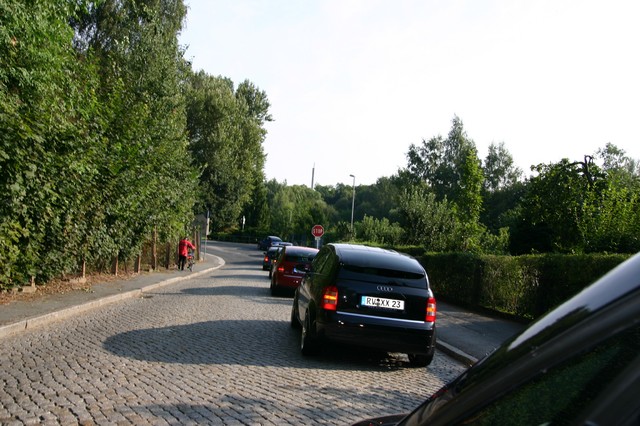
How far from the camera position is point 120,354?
317 inches

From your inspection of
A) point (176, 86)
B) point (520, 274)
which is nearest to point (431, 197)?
point (176, 86)

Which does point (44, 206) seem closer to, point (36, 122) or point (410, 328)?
point (36, 122)

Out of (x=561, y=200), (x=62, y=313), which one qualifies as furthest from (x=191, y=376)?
(x=561, y=200)

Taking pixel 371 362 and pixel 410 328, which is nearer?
pixel 410 328

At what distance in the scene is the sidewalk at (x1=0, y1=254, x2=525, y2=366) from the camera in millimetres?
10227

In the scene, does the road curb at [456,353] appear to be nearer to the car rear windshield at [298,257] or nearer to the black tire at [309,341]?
the black tire at [309,341]

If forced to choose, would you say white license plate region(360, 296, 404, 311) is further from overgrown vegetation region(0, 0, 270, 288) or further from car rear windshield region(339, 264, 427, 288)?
overgrown vegetation region(0, 0, 270, 288)

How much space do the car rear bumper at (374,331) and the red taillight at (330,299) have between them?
3.7 inches

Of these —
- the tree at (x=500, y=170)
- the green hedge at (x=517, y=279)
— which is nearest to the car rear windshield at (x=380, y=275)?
the green hedge at (x=517, y=279)

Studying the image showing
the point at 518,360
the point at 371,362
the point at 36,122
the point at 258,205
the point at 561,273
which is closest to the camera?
the point at 518,360

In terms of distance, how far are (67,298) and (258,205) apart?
83.5 meters

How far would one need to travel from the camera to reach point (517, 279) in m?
15.1

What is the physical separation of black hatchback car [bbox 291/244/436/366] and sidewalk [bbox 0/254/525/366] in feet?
4.32

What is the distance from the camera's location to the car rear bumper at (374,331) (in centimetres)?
811
